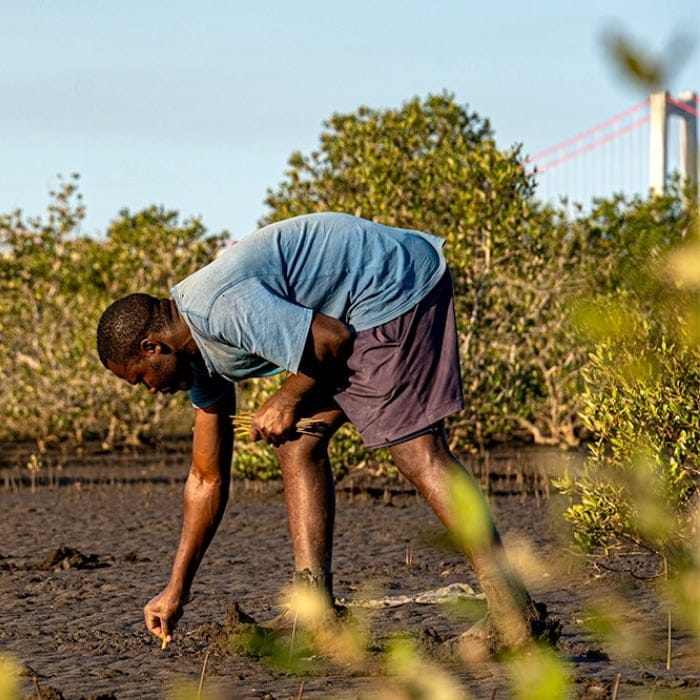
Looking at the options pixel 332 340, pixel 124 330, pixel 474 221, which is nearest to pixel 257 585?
pixel 124 330

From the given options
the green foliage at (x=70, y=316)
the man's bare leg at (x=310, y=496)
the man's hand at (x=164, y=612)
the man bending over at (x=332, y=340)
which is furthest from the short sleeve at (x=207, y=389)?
the green foliage at (x=70, y=316)

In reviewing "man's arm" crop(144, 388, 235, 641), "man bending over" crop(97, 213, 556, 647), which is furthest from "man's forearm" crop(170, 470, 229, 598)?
"man bending over" crop(97, 213, 556, 647)

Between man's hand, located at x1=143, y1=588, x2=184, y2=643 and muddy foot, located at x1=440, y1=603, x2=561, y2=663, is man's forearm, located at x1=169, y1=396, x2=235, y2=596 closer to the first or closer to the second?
man's hand, located at x1=143, y1=588, x2=184, y2=643

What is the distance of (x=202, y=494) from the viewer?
4.54 metres

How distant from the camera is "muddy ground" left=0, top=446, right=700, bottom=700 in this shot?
12.1 ft

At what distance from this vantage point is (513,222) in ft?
34.6

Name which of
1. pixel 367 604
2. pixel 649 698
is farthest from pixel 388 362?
pixel 367 604

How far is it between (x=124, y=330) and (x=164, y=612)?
932mm

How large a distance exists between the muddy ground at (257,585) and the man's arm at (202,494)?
0.20 meters

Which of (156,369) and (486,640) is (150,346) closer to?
(156,369)

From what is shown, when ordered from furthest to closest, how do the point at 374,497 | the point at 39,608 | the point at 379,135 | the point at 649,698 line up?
the point at 379,135, the point at 374,497, the point at 39,608, the point at 649,698

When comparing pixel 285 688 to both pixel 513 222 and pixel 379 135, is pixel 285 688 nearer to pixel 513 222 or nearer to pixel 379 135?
pixel 513 222

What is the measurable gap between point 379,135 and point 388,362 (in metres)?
8.11

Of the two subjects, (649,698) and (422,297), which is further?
(422,297)
